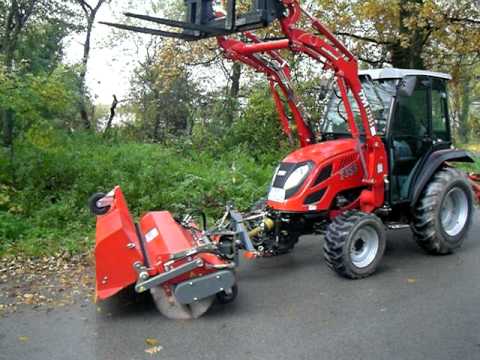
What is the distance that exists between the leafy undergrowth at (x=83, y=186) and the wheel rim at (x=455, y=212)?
11.1ft

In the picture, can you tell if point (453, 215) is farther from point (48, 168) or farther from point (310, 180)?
point (48, 168)

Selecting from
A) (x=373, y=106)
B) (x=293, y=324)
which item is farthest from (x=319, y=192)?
(x=293, y=324)

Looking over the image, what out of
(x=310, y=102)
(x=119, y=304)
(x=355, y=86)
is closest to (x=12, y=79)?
(x=119, y=304)

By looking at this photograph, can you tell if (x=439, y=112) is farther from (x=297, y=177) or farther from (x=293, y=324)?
(x=293, y=324)

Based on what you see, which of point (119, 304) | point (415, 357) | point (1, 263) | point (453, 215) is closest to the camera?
point (415, 357)

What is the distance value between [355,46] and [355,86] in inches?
409

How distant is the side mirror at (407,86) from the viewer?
20.1 ft

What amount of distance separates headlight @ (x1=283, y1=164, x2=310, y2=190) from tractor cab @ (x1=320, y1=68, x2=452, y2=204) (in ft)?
3.27

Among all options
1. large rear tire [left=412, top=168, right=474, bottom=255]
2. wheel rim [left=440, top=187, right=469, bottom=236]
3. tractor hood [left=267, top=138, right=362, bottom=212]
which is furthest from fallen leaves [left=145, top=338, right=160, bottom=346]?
wheel rim [left=440, top=187, right=469, bottom=236]

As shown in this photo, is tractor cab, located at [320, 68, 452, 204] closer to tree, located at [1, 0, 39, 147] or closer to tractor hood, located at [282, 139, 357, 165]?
tractor hood, located at [282, 139, 357, 165]

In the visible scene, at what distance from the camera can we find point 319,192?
5.75 m

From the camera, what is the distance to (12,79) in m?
7.99

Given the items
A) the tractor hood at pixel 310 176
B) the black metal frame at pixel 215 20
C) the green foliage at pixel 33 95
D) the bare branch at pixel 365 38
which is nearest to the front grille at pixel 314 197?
the tractor hood at pixel 310 176

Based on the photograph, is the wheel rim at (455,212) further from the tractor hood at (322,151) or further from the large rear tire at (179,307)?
the large rear tire at (179,307)
